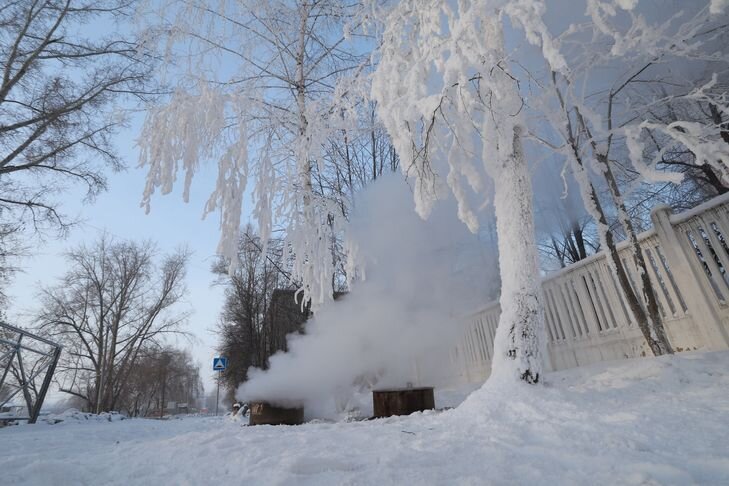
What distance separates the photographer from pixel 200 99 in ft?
16.3

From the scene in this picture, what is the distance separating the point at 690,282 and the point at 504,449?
3636 millimetres

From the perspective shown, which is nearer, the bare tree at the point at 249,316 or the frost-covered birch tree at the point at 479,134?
the frost-covered birch tree at the point at 479,134

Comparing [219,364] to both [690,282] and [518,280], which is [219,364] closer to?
[518,280]

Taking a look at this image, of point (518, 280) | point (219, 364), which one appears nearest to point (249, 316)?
point (219, 364)

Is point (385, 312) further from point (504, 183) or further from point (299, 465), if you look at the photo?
point (299, 465)

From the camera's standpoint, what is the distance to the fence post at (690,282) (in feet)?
11.6

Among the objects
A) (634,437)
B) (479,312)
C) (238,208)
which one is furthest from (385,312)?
(634,437)

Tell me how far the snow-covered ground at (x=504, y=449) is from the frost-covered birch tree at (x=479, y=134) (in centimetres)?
62

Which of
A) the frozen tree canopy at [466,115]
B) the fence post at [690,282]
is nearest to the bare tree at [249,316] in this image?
the frozen tree canopy at [466,115]

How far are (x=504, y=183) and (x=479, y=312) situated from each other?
15.9 ft

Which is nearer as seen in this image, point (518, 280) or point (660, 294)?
point (518, 280)

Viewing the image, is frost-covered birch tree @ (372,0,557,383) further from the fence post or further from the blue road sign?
the blue road sign

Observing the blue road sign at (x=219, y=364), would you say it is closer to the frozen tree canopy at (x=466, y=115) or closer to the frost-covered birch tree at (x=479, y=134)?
the frozen tree canopy at (x=466, y=115)

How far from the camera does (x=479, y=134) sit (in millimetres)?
3385
